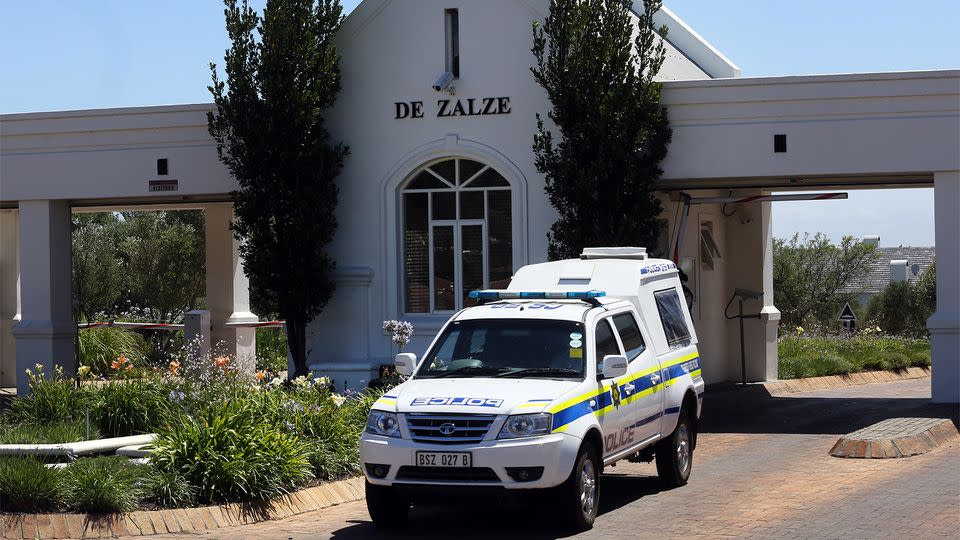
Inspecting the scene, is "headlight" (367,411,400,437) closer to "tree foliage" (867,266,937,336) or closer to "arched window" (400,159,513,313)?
"arched window" (400,159,513,313)

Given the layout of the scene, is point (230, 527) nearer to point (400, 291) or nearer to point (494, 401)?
point (494, 401)

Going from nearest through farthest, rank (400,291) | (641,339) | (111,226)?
(641,339) → (400,291) → (111,226)

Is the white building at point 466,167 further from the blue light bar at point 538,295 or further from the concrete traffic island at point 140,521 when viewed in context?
the concrete traffic island at point 140,521

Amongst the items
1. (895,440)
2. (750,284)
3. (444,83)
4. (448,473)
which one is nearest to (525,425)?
(448,473)

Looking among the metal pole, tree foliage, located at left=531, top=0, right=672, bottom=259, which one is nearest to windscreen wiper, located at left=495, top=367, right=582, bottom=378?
tree foliage, located at left=531, top=0, right=672, bottom=259

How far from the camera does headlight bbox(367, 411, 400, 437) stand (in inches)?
426

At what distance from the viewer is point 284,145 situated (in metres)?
21.2

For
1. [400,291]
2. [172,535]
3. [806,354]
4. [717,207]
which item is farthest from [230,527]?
[806,354]

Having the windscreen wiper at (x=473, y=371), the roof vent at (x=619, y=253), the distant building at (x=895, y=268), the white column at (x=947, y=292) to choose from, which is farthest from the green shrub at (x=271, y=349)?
the distant building at (x=895, y=268)

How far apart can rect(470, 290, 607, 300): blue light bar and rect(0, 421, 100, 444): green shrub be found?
4497mm

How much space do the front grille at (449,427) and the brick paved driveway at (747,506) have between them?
582 mm

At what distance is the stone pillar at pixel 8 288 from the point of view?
27469mm

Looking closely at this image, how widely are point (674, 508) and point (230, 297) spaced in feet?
56.1

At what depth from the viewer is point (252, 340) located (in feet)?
91.0
